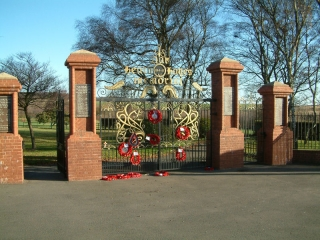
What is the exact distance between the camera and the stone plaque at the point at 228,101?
12266 mm

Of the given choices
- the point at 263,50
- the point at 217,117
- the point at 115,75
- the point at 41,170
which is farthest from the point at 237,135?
the point at 115,75

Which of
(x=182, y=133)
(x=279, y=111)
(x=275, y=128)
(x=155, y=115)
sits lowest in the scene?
(x=182, y=133)

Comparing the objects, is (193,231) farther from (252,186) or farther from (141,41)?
(141,41)

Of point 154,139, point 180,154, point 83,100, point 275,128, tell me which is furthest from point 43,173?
point 275,128

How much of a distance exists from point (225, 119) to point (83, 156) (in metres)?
4.88

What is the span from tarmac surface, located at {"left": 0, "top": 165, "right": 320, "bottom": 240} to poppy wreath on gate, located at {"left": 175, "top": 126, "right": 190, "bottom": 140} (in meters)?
1.33

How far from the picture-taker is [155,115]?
11.4m

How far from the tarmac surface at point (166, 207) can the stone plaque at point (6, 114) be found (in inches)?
59.5

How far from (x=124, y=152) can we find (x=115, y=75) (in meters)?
11.8

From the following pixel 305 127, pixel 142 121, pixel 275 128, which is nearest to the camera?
pixel 142 121

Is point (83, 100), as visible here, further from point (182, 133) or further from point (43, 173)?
point (182, 133)

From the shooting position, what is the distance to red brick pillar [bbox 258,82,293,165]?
1325cm

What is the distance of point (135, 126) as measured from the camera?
11.5 metres

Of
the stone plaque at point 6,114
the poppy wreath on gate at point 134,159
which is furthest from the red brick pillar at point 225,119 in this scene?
the stone plaque at point 6,114
